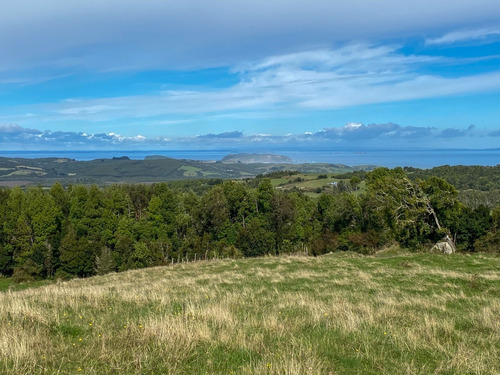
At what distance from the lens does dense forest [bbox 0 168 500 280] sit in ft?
141

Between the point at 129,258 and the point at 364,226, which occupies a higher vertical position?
the point at 364,226

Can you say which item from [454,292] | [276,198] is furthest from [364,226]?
[454,292]

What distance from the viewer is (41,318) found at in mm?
7477

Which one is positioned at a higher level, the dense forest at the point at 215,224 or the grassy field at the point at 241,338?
the grassy field at the point at 241,338

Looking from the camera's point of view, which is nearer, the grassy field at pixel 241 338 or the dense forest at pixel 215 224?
the grassy field at pixel 241 338

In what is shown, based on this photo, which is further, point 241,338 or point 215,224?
point 215,224

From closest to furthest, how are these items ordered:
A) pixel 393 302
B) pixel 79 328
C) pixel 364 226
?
pixel 79 328
pixel 393 302
pixel 364 226

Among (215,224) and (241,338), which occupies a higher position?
(241,338)

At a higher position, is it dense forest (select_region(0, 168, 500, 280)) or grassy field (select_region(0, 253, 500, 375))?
grassy field (select_region(0, 253, 500, 375))

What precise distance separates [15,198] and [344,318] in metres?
61.0

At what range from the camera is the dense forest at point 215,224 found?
42.9 metres

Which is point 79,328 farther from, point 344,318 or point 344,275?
point 344,275

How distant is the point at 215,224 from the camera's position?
64.4 m

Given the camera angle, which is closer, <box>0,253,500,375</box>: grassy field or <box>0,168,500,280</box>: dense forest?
<box>0,253,500,375</box>: grassy field
